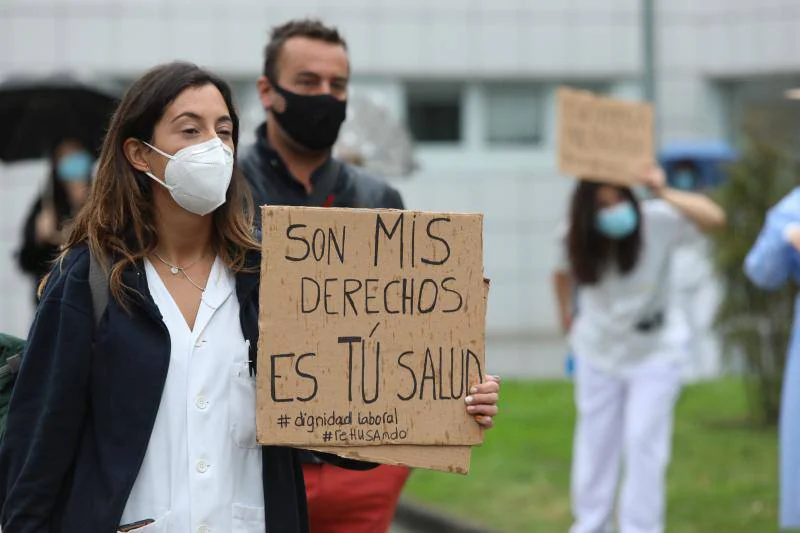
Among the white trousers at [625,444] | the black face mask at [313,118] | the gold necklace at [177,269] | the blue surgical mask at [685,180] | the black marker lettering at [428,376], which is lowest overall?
the white trousers at [625,444]

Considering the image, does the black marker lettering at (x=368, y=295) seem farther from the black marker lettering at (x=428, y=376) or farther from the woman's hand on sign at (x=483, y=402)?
the woman's hand on sign at (x=483, y=402)

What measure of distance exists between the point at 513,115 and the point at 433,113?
3.89 ft

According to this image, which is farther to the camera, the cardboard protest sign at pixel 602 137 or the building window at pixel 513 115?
the building window at pixel 513 115

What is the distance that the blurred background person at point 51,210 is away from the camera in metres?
8.38

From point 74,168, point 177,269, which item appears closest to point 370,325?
point 177,269

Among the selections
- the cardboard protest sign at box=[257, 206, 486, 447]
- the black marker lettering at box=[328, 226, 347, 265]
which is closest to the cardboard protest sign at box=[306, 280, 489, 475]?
the cardboard protest sign at box=[257, 206, 486, 447]

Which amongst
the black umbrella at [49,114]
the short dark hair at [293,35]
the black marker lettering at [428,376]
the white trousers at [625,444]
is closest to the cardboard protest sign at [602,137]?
the white trousers at [625,444]

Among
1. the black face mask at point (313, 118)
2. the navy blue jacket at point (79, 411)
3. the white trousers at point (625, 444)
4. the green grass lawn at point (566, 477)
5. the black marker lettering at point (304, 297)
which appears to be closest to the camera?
the navy blue jacket at point (79, 411)

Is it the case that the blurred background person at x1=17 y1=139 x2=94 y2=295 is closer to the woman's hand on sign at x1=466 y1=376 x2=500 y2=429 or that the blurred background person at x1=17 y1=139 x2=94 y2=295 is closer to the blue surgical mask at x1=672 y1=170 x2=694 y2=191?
the woman's hand on sign at x1=466 y1=376 x2=500 y2=429

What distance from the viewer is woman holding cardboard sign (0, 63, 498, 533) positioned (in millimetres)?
3410

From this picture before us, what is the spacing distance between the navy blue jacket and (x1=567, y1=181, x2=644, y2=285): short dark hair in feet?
15.4

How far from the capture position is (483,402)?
12.1 ft

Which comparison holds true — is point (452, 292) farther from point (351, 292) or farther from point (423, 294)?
point (351, 292)

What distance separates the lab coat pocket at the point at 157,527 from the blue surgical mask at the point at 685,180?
31.2 feet
